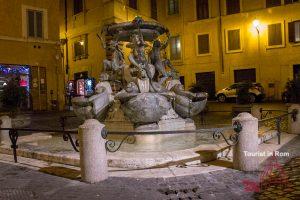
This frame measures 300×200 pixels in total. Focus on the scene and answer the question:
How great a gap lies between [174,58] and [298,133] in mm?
23583

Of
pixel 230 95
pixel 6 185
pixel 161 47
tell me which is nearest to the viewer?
pixel 6 185

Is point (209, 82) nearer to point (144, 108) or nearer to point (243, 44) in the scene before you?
point (243, 44)

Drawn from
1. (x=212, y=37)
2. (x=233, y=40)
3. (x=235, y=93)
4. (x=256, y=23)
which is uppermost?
(x=256, y=23)

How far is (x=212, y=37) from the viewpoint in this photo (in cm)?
3192

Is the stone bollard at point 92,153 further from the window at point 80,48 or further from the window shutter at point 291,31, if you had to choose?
the window shutter at point 291,31

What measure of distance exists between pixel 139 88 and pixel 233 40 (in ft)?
74.4

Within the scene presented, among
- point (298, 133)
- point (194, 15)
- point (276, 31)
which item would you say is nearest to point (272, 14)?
point (276, 31)

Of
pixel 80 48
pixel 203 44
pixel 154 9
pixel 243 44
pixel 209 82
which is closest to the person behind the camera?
pixel 243 44

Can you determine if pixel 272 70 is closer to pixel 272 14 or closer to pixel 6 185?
pixel 272 14

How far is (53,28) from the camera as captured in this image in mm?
25859

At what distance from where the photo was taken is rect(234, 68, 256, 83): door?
98.6 ft

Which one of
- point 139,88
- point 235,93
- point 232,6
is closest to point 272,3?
point 232,6

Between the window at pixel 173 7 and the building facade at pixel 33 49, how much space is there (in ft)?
37.2

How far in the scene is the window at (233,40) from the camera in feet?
101
